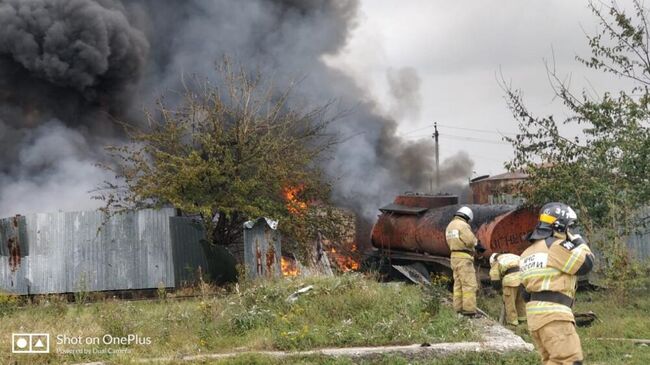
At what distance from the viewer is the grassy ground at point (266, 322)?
290 inches

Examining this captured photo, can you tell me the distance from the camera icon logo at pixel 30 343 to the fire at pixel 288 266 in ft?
20.2

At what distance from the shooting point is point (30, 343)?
7363mm

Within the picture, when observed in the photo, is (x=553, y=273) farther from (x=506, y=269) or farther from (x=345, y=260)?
(x=345, y=260)

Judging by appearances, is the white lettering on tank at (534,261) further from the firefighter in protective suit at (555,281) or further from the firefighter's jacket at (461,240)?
the firefighter's jacket at (461,240)

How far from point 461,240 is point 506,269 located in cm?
100

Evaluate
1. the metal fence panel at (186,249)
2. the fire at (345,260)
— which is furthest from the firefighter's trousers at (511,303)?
the metal fence panel at (186,249)

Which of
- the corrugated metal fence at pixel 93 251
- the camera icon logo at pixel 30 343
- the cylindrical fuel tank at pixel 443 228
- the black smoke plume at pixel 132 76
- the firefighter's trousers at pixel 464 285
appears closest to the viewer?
the camera icon logo at pixel 30 343

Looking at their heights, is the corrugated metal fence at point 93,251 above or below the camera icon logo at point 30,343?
above

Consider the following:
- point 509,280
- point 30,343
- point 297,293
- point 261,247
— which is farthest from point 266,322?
point 261,247

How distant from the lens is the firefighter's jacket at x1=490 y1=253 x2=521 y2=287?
852 cm

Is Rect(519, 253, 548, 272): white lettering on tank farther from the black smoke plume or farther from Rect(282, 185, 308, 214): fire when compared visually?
the black smoke plume

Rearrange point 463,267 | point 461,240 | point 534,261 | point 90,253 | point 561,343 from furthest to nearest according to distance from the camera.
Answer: point 90,253 → point 461,240 → point 463,267 → point 534,261 → point 561,343

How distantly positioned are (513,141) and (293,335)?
25.1ft

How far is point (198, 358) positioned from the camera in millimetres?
6938
